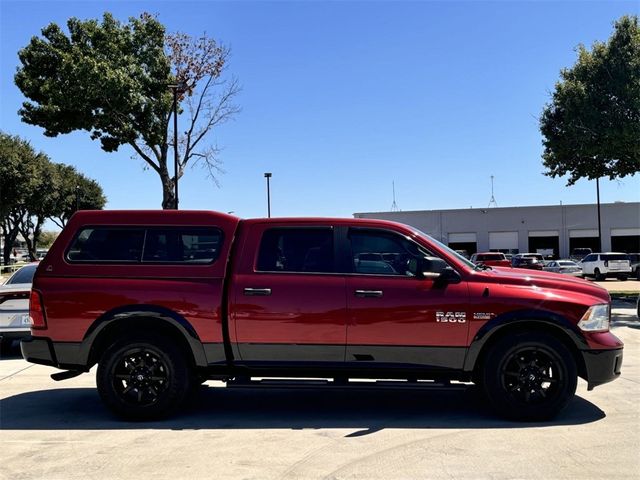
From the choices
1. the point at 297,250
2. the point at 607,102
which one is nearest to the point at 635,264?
the point at 607,102

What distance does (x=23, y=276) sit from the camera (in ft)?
34.7

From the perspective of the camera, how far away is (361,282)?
18.3 ft

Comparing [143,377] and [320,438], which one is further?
[143,377]

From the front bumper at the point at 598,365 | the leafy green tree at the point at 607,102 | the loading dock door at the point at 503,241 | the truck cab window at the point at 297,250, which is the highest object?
the leafy green tree at the point at 607,102

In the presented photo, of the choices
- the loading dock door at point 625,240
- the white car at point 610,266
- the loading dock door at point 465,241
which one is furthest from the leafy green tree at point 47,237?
the white car at point 610,266

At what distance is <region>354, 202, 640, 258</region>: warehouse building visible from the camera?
186 ft

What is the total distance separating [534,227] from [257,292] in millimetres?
57766

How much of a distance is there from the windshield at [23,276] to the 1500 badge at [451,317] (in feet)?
25.8

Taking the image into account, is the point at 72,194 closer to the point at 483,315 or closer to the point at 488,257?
the point at 488,257

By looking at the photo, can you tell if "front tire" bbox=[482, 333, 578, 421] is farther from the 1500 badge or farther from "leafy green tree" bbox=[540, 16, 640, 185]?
"leafy green tree" bbox=[540, 16, 640, 185]

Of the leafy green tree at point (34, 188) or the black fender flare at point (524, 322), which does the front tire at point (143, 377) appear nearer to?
the black fender flare at point (524, 322)

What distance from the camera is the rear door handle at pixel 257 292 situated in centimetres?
556

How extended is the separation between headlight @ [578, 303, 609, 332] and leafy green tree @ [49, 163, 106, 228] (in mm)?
52380

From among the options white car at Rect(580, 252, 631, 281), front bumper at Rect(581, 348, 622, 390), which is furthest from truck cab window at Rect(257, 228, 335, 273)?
white car at Rect(580, 252, 631, 281)
